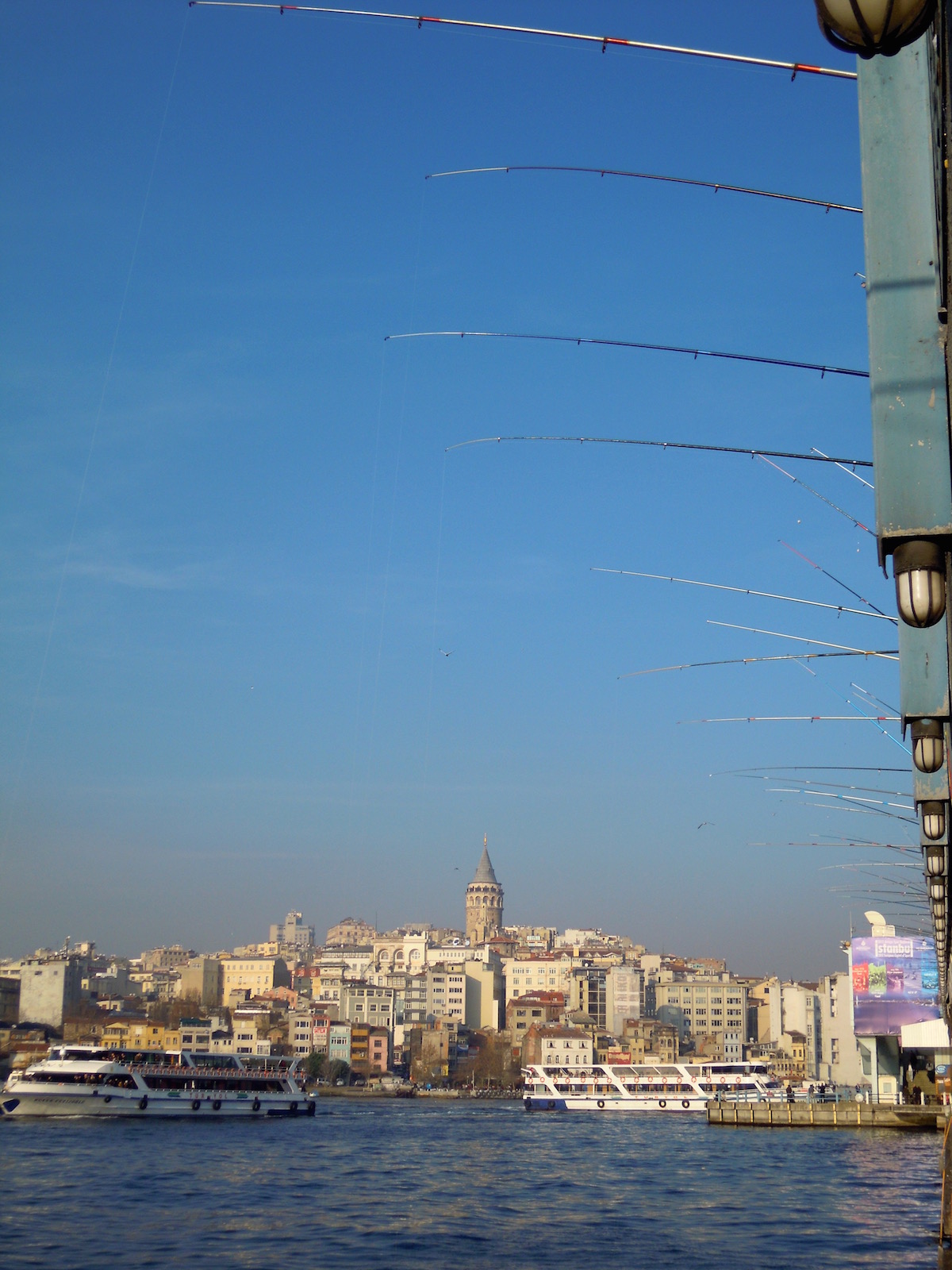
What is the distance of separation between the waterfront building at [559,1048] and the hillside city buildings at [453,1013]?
11 cm

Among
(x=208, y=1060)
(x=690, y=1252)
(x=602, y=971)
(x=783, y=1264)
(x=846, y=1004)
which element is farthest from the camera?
(x=602, y=971)

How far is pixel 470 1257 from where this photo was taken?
57.7ft

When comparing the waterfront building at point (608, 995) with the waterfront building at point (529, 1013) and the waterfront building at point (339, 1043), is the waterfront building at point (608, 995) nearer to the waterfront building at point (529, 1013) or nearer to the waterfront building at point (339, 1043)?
the waterfront building at point (529, 1013)

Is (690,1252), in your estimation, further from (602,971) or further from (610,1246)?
(602,971)

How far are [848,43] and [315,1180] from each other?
29.7 metres

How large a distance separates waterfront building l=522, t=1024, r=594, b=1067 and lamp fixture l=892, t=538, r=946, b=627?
303ft

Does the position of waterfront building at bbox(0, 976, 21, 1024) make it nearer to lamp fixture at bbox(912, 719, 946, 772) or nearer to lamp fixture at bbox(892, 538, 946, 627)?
lamp fixture at bbox(912, 719, 946, 772)

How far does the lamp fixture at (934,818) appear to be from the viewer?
13555mm

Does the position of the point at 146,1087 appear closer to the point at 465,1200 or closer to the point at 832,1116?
the point at 832,1116

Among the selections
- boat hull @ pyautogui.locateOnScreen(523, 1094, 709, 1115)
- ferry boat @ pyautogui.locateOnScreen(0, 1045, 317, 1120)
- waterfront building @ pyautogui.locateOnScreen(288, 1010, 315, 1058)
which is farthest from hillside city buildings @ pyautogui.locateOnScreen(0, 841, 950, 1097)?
boat hull @ pyautogui.locateOnScreen(523, 1094, 709, 1115)

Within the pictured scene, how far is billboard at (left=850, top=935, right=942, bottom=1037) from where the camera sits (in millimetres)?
46875

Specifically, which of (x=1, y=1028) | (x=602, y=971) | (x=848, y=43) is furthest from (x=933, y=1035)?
(x=602, y=971)

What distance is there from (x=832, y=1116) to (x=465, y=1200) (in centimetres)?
2620

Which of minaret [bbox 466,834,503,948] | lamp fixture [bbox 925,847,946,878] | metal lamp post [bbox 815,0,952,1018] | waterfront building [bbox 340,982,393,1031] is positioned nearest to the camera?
metal lamp post [bbox 815,0,952,1018]
